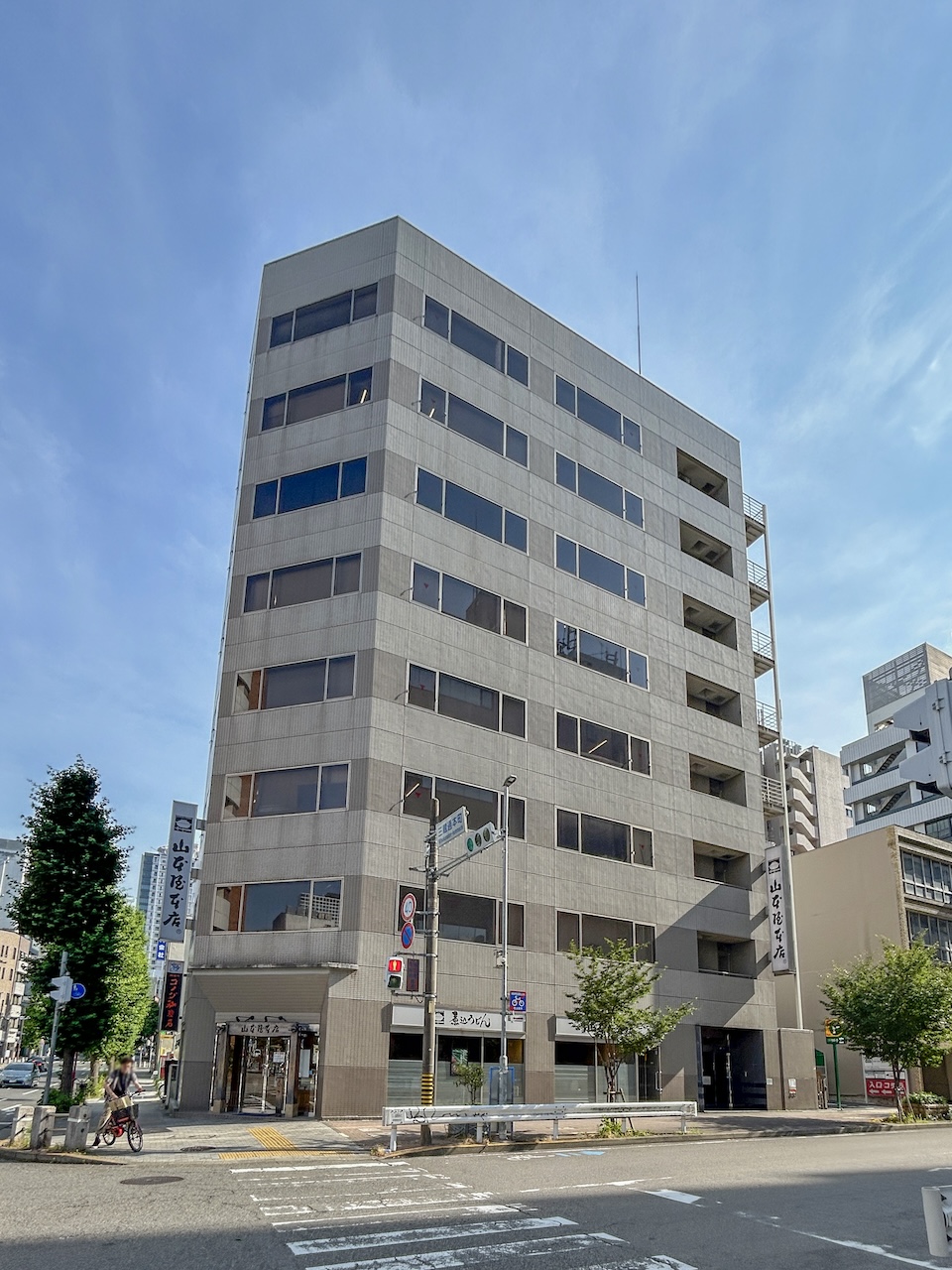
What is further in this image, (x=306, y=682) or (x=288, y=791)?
(x=306, y=682)

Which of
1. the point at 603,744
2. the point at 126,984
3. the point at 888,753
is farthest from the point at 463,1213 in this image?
the point at 888,753

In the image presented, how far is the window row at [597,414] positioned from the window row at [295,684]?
1636 cm

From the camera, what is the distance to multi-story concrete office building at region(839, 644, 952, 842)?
257 feet

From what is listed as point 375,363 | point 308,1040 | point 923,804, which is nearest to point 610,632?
point 375,363

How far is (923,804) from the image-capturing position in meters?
76.4

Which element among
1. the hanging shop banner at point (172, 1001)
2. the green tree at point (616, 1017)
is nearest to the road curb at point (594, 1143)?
the green tree at point (616, 1017)

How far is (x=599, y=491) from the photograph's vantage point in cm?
4234

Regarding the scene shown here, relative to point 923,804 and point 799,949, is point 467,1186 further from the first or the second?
point 923,804

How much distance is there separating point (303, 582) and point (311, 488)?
359 cm

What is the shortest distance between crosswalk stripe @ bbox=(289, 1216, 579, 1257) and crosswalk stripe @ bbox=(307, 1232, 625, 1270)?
1.92 feet

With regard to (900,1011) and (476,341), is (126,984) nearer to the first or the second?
(476,341)

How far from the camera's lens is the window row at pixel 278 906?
29.7 metres

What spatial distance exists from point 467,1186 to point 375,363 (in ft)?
91.1

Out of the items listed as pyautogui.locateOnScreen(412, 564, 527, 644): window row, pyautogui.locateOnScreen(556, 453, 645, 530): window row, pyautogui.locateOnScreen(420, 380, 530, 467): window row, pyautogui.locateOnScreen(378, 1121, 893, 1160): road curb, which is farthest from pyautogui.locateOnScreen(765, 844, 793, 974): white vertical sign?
pyautogui.locateOnScreen(420, 380, 530, 467): window row
